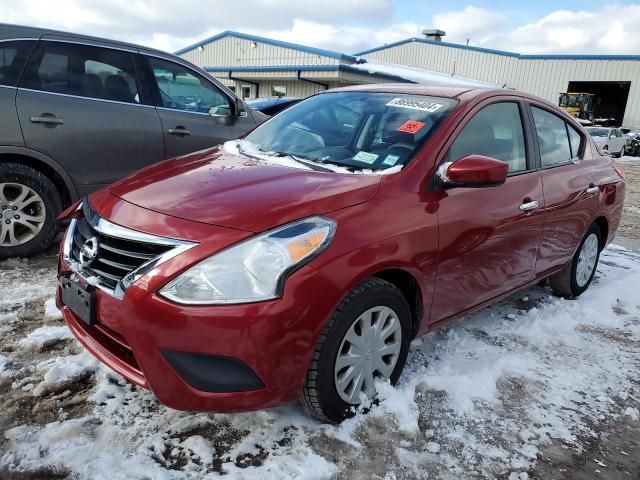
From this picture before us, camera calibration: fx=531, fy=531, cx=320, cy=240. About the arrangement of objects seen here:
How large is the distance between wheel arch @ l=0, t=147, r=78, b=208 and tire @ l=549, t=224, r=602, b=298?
13.2ft

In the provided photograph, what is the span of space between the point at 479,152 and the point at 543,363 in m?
1.35

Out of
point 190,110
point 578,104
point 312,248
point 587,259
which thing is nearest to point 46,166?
point 190,110

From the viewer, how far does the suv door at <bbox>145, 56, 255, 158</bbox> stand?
190 inches

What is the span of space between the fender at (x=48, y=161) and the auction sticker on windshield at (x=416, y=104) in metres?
2.70

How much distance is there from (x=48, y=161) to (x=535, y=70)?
34.5m

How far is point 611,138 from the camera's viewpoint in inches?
918

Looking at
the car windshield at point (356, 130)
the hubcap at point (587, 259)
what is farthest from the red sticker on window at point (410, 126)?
the hubcap at point (587, 259)

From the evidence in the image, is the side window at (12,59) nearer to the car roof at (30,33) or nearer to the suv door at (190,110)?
the car roof at (30,33)

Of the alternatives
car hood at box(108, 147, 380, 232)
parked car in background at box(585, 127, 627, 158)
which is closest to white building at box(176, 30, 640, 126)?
parked car in background at box(585, 127, 627, 158)

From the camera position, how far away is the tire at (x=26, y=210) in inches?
161

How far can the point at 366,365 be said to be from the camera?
2.48m

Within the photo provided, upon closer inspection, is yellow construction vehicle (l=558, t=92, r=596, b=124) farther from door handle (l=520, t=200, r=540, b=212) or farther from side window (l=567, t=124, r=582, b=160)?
door handle (l=520, t=200, r=540, b=212)

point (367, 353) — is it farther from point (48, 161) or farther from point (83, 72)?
point (83, 72)

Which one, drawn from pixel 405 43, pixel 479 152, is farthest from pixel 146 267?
pixel 405 43
